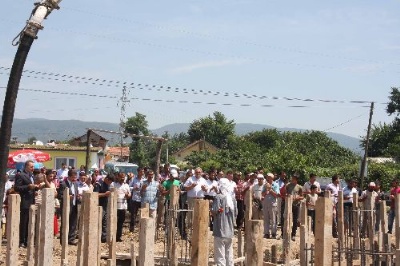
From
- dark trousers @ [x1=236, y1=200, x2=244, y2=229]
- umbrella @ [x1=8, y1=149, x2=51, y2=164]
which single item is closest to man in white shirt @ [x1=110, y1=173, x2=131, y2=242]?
dark trousers @ [x1=236, y1=200, x2=244, y2=229]

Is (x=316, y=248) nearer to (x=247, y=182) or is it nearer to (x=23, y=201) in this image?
(x=23, y=201)

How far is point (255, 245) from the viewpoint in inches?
257

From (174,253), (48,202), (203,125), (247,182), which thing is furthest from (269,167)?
(203,125)

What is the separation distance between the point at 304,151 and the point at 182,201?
50100mm

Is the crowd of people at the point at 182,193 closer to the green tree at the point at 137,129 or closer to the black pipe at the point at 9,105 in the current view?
the black pipe at the point at 9,105

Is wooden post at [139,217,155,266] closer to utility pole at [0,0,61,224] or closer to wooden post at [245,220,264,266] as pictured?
wooden post at [245,220,264,266]

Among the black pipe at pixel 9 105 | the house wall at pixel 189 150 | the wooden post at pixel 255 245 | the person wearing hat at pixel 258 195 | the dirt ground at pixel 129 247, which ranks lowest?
the dirt ground at pixel 129 247

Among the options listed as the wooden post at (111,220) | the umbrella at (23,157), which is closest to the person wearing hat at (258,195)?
the wooden post at (111,220)

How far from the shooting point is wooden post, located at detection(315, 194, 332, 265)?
6.78m

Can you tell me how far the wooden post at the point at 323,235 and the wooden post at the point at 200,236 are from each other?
1.15 meters

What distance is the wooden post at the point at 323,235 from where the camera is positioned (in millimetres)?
6781

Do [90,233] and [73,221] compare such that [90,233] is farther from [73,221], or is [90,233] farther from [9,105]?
[73,221]

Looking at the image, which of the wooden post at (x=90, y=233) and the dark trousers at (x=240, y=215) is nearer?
the wooden post at (x=90, y=233)

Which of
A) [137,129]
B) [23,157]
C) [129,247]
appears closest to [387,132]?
[137,129]
